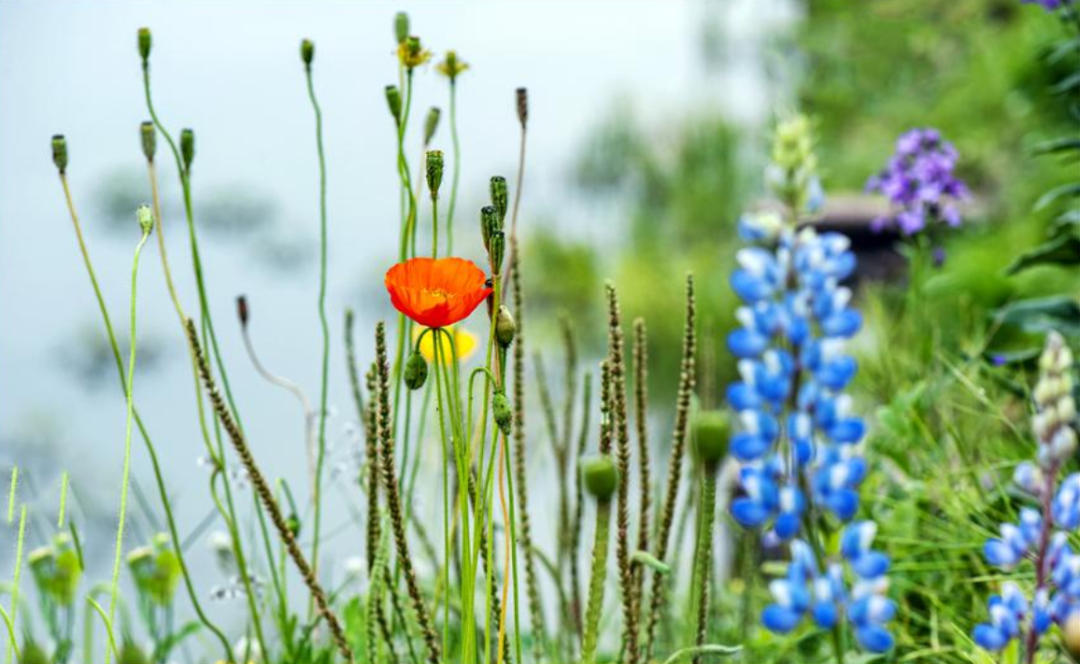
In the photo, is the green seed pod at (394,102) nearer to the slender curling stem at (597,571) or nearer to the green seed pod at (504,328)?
the green seed pod at (504,328)

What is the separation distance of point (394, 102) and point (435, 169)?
276 mm

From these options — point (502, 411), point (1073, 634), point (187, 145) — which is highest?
point (187, 145)

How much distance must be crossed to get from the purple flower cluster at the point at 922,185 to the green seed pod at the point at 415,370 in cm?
135

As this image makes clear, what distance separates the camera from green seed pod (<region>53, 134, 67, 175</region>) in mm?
1091

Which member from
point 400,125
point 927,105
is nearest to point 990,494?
point 400,125

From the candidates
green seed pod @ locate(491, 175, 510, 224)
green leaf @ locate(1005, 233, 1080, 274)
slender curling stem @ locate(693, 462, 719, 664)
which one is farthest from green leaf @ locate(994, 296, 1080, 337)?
green seed pod @ locate(491, 175, 510, 224)

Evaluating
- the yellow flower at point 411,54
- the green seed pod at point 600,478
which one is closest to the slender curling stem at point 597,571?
the green seed pod at point 600,478

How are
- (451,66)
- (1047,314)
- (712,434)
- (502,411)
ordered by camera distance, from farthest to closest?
(1047,314), (451,66), (502,411), (712,434)

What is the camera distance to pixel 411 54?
1.17 m

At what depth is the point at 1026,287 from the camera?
2633mm

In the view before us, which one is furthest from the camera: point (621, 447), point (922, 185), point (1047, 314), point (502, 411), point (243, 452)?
point (922, 185)

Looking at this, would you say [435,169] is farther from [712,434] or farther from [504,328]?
[712,434]

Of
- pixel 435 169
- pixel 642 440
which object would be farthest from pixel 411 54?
pixel 642 440

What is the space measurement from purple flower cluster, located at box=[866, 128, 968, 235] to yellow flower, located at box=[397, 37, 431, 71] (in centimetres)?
110
